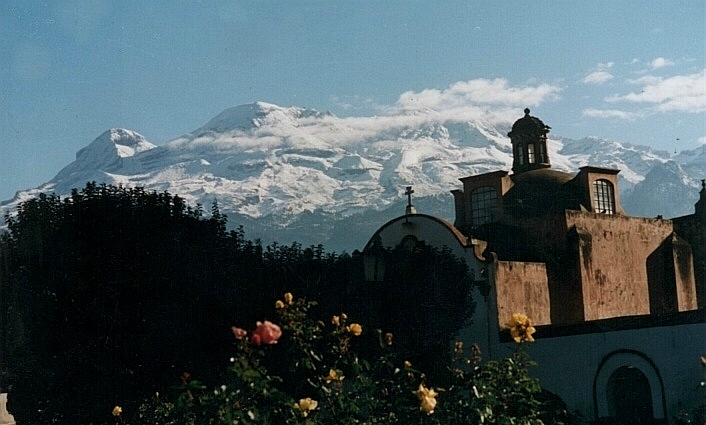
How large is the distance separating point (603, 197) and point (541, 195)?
3221 millimetres

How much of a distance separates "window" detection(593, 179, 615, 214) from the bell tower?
235 centimetres

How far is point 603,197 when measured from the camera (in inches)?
1294

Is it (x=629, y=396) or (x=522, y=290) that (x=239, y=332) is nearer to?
(x=629, y=396)

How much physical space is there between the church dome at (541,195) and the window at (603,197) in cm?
90

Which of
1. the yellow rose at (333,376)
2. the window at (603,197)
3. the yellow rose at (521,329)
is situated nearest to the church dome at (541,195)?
the window at (603,197)

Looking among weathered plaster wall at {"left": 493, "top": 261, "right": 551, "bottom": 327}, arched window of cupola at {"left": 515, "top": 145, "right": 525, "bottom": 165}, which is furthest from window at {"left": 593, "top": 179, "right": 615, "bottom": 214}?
weathered plaster wall at {"left": 493, "top": 261, "right": 551, "bottom": 327}

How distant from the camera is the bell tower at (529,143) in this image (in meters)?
33.9

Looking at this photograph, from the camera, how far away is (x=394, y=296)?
83.3ft

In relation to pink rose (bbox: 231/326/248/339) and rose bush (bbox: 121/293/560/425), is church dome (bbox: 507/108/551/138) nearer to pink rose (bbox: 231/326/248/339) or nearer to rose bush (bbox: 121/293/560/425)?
rose bush (bbox: 121/293/560/425)

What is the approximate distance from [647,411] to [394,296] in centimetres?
860

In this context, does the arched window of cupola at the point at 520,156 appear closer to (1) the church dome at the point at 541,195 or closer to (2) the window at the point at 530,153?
(2) the window at the point at 530,153

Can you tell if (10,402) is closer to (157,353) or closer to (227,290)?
(157,353)

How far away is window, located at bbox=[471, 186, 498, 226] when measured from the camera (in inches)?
1254

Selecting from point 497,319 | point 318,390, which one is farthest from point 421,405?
point 497,319
